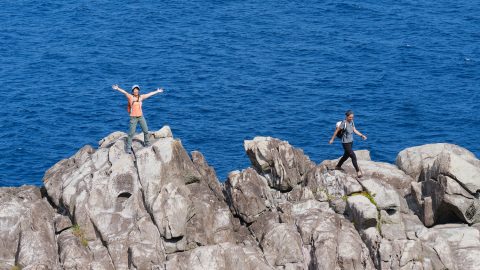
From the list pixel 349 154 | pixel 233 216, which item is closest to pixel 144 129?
pixel 233 216

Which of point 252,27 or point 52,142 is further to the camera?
point 252,27

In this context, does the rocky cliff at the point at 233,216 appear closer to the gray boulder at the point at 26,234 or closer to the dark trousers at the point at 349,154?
the gray boulder at the point at 26,234

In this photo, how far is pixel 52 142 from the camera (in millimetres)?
91438

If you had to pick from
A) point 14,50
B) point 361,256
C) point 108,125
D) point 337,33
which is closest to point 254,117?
point 108,125

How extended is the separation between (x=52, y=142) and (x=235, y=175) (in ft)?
143

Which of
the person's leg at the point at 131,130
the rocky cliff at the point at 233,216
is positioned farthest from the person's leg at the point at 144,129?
the rocky cliff at the point at 233,216

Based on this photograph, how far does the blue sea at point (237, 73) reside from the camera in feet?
302

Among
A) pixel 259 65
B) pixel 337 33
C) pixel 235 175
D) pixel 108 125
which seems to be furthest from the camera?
pixel 337 33

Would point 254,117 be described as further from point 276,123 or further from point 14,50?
point 14,50

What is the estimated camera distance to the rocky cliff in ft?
159

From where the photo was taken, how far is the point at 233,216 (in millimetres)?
51938

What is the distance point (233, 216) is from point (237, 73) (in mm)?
59064

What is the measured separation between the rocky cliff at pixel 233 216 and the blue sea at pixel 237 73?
29.4 metres

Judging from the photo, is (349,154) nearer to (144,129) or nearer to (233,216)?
(233,216)
